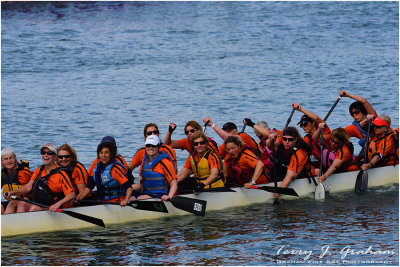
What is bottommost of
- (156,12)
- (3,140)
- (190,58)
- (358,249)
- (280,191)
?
(358,249)

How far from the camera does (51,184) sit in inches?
508

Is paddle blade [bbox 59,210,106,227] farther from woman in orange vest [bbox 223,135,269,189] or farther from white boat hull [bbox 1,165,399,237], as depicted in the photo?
woman in orange vest [bbox 223,135,269,189]

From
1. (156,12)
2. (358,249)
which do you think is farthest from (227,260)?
(156,12)

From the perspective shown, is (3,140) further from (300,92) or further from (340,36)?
(340,36)

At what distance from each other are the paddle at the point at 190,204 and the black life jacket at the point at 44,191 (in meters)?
1.74

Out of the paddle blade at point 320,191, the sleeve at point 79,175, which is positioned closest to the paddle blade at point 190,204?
the sleeve at point 79,175

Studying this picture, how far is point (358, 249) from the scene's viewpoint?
12.9 m

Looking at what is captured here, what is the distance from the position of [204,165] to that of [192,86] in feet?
70.1

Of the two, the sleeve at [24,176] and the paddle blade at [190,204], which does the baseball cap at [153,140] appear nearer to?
the paddle blade at [190,204]

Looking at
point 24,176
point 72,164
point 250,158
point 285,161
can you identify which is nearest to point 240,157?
point 250,158

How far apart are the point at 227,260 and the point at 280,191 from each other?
10.3 feet

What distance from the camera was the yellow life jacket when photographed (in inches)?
567

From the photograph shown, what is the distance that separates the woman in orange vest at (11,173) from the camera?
13609 mm

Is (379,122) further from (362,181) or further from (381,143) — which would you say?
(362,181)
